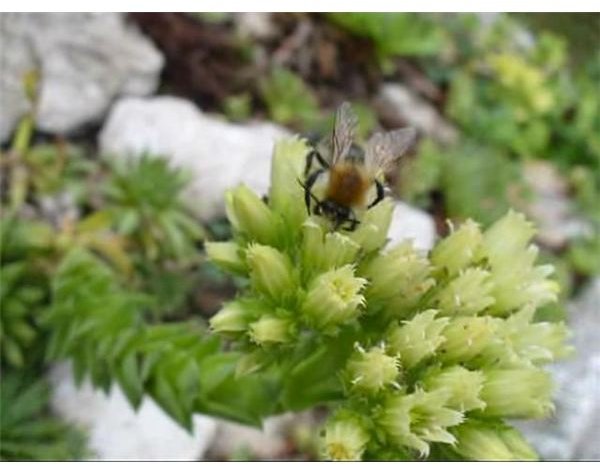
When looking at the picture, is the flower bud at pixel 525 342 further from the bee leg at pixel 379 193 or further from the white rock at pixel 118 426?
the white rock at pixel 118 426

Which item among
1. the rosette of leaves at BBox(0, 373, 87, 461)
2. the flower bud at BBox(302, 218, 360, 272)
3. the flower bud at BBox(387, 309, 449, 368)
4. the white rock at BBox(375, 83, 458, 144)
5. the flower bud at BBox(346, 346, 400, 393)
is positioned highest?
the white rock at BBox(375, 83, 458, 144)

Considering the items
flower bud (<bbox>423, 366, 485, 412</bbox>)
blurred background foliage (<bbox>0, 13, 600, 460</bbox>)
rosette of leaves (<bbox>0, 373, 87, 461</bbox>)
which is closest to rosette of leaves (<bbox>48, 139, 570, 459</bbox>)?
flower bud (<bbox>423, 366, 485, 412</bbox>)

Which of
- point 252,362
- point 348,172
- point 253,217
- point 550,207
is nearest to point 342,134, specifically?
point 348,172

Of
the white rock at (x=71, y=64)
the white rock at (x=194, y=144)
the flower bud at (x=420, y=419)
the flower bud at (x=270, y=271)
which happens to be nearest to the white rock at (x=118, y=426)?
the white rock at (x=194, y=144)

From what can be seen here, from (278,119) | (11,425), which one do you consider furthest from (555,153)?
(11,425)

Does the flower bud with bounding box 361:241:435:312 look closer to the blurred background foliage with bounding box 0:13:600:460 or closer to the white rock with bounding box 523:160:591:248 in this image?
the blurred background foliage with bounding box 0:13:600:460

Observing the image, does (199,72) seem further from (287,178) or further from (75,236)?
(287,178)
